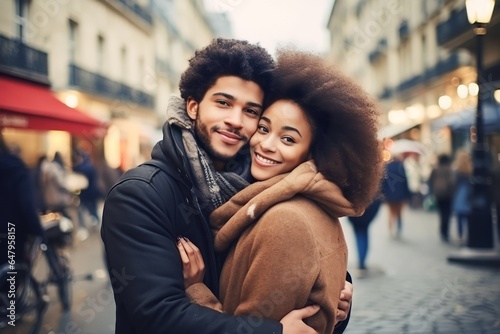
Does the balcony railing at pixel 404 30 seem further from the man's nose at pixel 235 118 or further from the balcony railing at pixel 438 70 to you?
the man's nose at pixel 235 118

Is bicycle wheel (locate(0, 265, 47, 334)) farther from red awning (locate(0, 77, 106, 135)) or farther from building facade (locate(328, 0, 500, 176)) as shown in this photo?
building facade (locate(328, 0, 500, 176))

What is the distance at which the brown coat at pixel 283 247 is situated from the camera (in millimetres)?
1661

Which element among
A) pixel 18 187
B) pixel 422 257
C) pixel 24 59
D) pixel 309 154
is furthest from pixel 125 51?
pixel 309 154

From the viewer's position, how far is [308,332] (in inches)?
66.7

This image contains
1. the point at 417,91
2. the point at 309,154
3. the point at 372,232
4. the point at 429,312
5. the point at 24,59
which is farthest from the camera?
the point at 417,91

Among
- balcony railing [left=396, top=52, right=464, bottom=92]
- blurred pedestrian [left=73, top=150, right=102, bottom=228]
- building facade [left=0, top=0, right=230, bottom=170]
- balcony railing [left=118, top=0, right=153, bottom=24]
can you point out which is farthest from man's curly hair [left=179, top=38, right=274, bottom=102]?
balcony railing [left=396, top=52, right=464, bottom=92]

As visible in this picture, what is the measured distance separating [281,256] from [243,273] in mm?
172

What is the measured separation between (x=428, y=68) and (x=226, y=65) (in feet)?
92.1

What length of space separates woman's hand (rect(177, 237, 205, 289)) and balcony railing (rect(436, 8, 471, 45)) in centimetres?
1616

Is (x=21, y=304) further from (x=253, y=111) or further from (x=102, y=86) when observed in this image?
(x=102, y=86)

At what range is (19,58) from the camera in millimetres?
11203

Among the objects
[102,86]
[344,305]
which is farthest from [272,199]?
[102,86]

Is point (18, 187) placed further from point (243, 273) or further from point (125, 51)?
point (125, 51)

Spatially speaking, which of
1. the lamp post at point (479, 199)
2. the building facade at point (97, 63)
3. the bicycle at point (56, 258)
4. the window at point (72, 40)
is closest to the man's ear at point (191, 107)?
the bicycle at point (56, 258)
